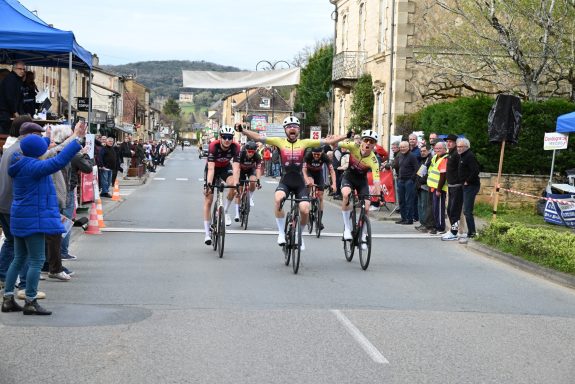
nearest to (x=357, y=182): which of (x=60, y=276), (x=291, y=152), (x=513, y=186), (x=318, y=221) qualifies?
(x=291, y=152)

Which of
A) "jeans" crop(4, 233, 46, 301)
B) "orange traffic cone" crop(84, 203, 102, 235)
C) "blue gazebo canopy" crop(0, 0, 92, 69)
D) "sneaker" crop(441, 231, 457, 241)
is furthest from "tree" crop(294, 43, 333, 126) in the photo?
"jeans" crop(4, 233, 46, 301)

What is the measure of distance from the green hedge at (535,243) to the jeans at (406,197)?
4001 millimetres

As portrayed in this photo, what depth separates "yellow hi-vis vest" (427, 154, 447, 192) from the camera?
56.6 feet

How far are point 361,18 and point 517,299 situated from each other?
109 ft

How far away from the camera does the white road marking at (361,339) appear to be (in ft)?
22.3

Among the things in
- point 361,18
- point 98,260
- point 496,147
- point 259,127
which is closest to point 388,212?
point 496,147

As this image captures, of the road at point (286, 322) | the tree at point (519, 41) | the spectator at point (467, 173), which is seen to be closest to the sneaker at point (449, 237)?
the spectator at point (467, 173)

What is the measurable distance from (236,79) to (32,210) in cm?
1498

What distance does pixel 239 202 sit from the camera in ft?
58.0

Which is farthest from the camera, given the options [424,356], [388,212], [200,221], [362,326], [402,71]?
[402,71]

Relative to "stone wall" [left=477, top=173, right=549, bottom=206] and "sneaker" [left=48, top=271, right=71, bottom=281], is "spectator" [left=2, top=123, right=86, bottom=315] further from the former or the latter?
"stone wall" [left=477, top=173, right=549, bottom=206]

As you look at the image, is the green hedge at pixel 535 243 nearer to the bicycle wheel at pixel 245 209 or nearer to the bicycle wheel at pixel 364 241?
the bicycle wheel at pixel 364 241

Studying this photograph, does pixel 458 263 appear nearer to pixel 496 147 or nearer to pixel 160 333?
pixel 160 333

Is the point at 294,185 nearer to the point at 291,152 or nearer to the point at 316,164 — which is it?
the point at 291,152
